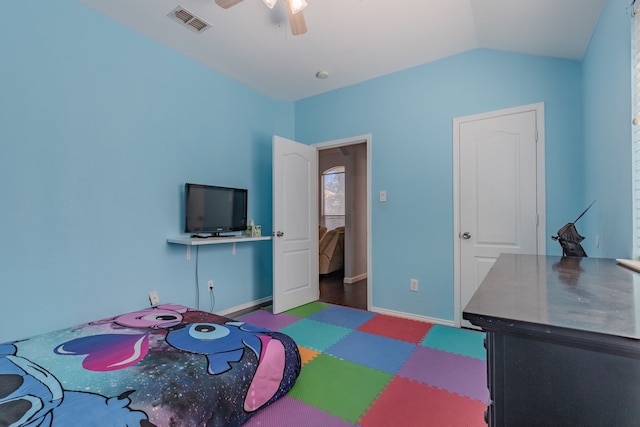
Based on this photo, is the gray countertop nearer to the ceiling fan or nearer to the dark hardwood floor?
the ceiling fan

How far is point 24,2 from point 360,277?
16.4 feet

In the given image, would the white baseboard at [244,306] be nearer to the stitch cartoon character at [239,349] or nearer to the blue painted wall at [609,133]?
the stitch cartoon character at [239,349]

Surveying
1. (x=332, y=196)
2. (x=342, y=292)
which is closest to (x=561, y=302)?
(x=342, y=292)

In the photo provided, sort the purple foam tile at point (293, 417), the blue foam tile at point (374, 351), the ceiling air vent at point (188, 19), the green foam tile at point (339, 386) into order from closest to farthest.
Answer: the purple foam tile at point (293, 417) < the green foam tile at point (339, 386) < the blue foam tile at point (374, 351) < the ceiling air vent at point (188, 19)

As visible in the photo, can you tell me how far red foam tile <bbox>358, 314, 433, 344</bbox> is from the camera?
8.95 ft

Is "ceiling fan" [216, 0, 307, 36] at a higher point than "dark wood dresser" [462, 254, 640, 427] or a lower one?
higher

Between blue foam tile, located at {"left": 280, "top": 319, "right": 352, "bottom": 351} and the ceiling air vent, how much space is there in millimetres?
2868

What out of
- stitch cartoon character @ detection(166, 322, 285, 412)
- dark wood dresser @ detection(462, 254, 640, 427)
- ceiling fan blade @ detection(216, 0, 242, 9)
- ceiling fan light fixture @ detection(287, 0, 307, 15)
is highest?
ceiling fan blade @ detection(216, 0, 242, 9)

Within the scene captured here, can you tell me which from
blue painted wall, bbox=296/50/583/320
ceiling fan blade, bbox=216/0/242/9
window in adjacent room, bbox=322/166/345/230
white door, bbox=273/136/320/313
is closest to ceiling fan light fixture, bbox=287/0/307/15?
ceiling fan blade, bbox=216/0/242/9

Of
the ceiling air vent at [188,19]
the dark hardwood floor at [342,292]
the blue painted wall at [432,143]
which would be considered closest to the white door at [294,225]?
the dark hardwood floor at [342,292]

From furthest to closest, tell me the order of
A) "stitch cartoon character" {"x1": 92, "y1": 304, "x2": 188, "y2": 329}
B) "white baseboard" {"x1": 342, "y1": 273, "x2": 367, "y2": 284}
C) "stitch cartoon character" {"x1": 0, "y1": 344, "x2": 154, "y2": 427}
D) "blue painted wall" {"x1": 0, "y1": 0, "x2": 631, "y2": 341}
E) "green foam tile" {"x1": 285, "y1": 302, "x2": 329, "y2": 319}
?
"white baseboard" {"x1": 342, "y1": 273, "x2": 367, "y2": 284} < "green foam tile" {"x1": 285, "y1": 302, "x2": 329, "y2": 319} < "stitch cartoon character" {"x1": 92, "y1": 304, "x2": 188, "y2": 329} < "blue painted wall" {"x1": 0, "y1": 0, "x2": 631, "y2": 341} < "stitch cartoon character" {"x1": 0, "y1": 344, "x2": 154, "y2": 427}

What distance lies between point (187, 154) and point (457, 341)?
124 inches

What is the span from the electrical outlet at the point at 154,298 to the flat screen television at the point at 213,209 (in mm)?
637

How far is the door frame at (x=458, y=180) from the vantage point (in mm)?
2631
